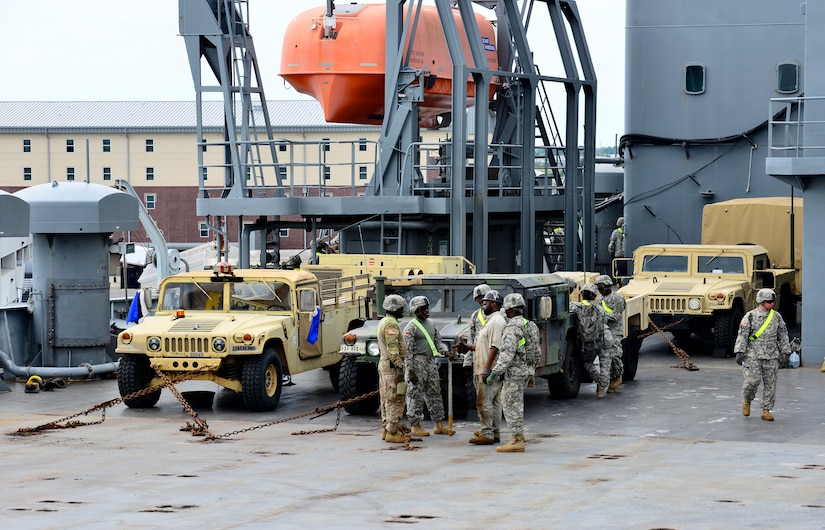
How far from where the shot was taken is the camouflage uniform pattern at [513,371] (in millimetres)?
12695

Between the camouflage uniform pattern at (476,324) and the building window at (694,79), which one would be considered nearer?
the camouflage uniform pattern at (476,324)

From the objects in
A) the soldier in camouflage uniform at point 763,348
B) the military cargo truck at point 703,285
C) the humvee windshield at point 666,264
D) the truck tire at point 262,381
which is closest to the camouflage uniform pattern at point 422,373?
the truck tire at point 262,381

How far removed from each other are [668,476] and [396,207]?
13295mm

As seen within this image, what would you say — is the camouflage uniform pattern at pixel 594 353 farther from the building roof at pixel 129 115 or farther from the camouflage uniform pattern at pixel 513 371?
the building roof at pixel 129 115

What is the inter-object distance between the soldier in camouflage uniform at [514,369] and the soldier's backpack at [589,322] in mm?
3898

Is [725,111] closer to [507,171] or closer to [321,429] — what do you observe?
[507,171]

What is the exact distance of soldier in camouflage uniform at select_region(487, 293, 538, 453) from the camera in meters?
12.7

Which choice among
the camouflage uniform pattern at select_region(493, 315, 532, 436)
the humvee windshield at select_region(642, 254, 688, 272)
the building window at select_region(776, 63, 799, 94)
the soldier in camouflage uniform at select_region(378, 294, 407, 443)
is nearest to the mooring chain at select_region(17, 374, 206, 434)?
the soldier in camouflage uniform at select_region(378, 294, 407, 443)

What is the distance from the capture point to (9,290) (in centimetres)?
3198

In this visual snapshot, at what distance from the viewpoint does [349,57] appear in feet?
83.4

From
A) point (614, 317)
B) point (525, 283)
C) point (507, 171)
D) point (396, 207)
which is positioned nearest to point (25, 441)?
point (525, 283)

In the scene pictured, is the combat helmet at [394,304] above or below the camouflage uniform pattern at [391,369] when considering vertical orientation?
above

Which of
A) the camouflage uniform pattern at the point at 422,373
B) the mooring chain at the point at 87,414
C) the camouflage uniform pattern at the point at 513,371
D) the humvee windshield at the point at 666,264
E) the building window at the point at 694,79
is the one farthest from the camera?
the building window at the point at 694,79

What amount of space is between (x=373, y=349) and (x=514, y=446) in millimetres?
2585
